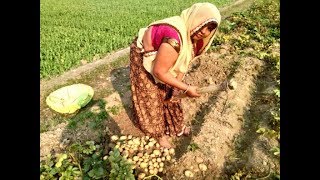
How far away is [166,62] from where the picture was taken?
9.29ft

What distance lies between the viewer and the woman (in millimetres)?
2791

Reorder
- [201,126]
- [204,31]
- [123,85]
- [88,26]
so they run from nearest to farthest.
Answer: [204,31] < [201,126] < [123,85] < [88,26]

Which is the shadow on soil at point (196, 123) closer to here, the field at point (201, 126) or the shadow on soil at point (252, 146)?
the field at point (201, 126)

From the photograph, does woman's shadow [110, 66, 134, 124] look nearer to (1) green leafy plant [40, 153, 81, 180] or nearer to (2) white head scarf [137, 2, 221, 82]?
(1) green leafy plant [40, 153, 81, 180]

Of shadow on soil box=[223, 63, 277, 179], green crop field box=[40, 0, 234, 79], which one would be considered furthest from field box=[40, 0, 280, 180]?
green crop field box=[40, 0, 234, 79]

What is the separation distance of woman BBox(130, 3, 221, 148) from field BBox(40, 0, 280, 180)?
37 centimetres

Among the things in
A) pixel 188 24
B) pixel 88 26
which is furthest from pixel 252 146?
pixel 88 26

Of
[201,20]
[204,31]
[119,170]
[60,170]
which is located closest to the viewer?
[201,20]

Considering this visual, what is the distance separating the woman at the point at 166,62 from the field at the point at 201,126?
366 millimetres

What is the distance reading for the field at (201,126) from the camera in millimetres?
3316

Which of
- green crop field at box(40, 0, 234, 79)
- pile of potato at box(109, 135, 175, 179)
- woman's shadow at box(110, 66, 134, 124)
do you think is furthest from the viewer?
green crop field at box(40, 0, 234, 79)

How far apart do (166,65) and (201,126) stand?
1.42m

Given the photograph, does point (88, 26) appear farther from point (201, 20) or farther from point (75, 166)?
point (201, 20)

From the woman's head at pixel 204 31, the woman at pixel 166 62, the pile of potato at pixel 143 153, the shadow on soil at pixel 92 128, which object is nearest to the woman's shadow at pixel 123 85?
the shadow on soil at pixel 92 128
